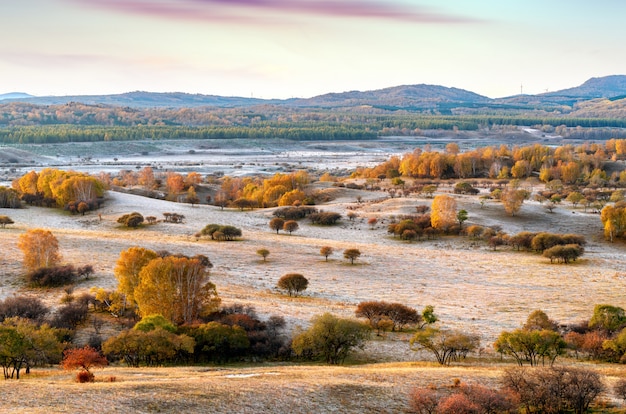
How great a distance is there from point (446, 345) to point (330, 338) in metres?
6.22

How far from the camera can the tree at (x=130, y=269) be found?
4289 cm

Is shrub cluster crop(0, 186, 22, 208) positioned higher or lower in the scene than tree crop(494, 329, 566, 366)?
higher

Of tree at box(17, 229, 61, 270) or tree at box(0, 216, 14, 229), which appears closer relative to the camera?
tree at box(17, 229, 61, 270)

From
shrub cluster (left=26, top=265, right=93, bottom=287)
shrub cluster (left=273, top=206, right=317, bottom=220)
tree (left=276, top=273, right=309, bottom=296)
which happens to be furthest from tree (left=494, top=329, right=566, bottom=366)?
shrub cluster (left=273, top=206, right=317, bottom=220)

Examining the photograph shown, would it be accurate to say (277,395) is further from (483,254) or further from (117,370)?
(483,254)

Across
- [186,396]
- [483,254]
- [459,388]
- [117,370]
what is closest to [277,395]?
[186,396]

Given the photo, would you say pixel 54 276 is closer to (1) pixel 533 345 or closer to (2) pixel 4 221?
(2) pixel 4 221

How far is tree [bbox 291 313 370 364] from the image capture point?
34219 millimetres

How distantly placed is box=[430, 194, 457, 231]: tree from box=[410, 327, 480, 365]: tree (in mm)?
46246

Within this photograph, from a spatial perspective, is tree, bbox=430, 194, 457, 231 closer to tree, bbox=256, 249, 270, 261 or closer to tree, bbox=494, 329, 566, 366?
tree, bbox=256, 249, 270, 261

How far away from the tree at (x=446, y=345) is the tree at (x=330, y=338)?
3.41m

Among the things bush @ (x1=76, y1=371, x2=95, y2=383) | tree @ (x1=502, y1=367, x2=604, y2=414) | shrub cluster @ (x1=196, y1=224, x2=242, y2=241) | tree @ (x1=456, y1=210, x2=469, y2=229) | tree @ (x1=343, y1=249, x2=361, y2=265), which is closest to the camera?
tree @ (x1=502, y1=367, x2=604, y2=414)

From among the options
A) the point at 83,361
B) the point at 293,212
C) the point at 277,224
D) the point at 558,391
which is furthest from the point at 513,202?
the point at 83,361

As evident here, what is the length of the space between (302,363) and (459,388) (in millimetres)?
10968
